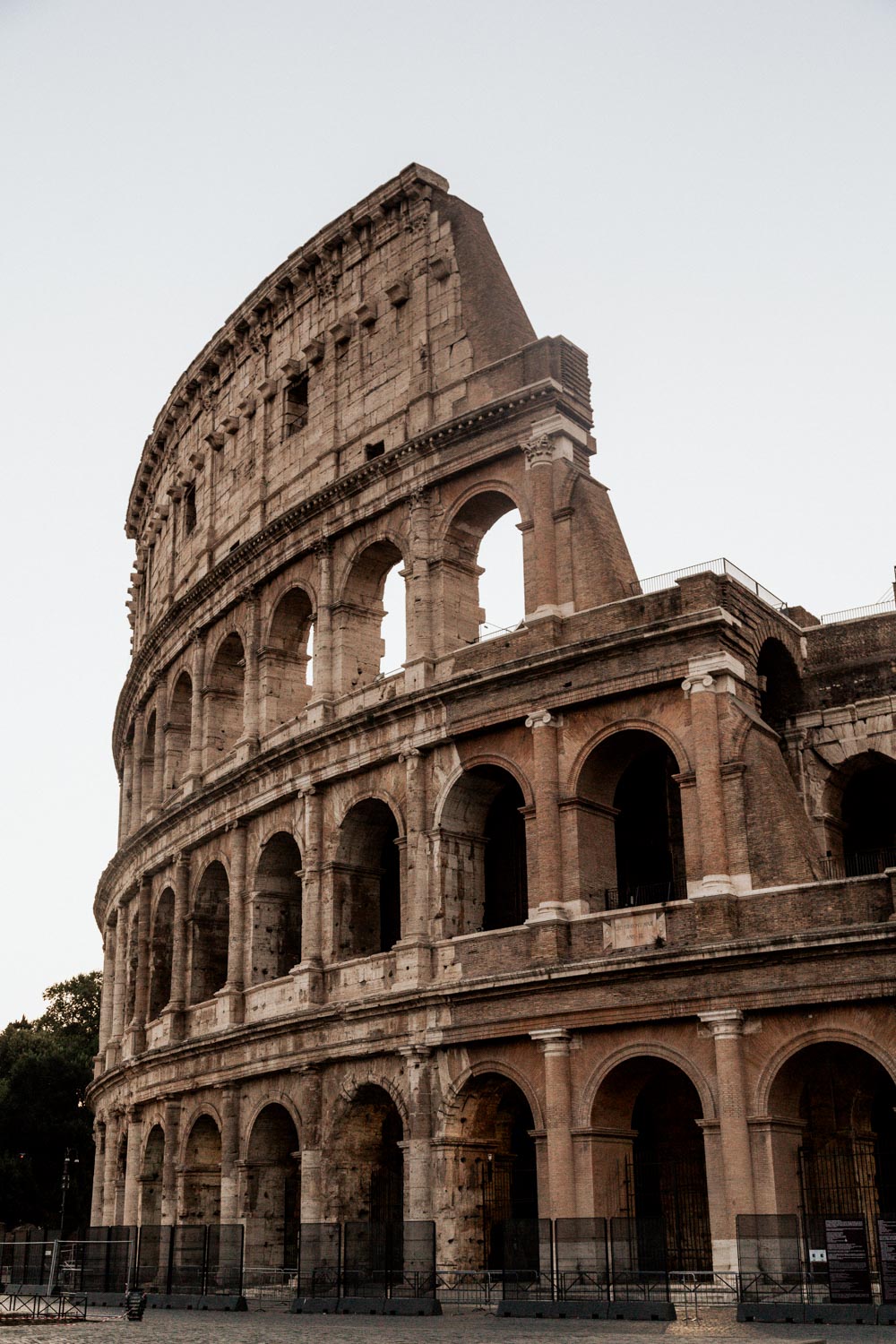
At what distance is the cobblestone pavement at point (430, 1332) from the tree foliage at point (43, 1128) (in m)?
35.3

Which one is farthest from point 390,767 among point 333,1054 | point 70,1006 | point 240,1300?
point 70,1006

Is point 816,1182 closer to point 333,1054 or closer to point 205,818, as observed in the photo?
point 333,1054

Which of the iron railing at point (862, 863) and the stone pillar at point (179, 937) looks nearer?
the iron railing at point (862, 863)

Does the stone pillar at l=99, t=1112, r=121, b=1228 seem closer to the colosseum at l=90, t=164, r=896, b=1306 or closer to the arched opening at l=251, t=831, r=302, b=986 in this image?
the colosseum at l=90, t=164, r=896, b=1306

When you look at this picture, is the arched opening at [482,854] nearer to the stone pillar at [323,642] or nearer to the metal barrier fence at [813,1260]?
the stone pillar at [323,642]

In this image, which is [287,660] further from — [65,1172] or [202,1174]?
[65,1172]

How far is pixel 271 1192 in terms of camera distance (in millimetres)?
24125

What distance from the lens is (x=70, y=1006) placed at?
59.7 metres

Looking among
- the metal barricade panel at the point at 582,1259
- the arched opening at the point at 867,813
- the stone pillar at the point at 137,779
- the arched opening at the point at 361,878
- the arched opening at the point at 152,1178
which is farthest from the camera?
the stone pillar at the point at 137,779

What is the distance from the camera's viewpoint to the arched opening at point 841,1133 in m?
18.1

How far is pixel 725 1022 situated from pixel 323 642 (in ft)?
34.0

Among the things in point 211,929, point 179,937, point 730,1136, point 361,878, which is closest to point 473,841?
point 361,878

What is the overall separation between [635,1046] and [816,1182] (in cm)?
284

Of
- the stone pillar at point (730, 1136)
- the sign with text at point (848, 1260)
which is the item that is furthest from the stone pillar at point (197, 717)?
the sign with text at point (848, 1260)
